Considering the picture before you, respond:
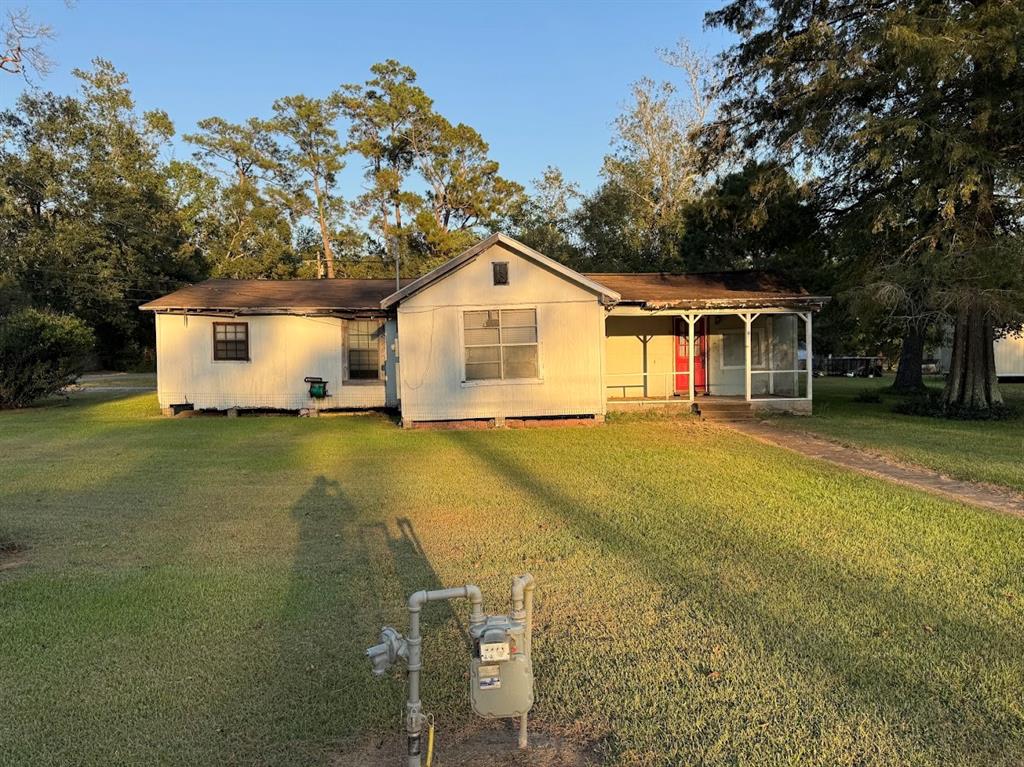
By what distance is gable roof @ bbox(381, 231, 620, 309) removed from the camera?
43.6ft

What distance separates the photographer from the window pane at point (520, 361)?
13820mm

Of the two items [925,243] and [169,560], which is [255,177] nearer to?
[925,243]

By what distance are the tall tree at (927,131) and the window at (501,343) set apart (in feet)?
23.2

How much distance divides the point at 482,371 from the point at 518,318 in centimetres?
136

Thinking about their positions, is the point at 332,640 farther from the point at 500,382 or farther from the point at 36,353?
the point at 36,353

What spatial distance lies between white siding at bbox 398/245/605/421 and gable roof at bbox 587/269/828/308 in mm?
1767

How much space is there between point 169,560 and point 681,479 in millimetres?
5584

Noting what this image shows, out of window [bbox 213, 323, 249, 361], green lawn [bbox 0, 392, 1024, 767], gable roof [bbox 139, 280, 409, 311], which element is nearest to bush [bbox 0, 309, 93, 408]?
gable roof [bbox 139, 280, 409, 311]

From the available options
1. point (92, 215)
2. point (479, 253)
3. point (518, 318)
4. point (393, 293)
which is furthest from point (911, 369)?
point (92, 215)

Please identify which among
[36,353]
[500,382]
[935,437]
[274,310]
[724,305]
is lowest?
[935,437]

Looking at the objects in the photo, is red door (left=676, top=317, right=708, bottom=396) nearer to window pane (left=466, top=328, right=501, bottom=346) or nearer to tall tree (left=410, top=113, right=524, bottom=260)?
window pane (left=466, top=328, right=501, bottom=346)

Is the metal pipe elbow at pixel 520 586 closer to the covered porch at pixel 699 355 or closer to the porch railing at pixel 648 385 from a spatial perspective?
the covered porch at pixel 699 355

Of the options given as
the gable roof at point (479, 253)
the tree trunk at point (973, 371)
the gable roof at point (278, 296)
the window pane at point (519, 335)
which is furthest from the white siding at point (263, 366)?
the tree trunk at point (973, 371)

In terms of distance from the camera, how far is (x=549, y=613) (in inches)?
160
